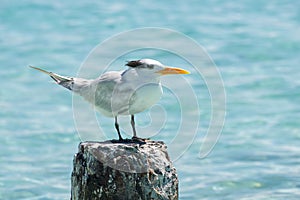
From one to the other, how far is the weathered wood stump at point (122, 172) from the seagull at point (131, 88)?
0.32 m

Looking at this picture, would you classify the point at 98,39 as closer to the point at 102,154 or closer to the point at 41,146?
the point at 41,146

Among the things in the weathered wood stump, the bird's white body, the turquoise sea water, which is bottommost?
the weathered wood stump

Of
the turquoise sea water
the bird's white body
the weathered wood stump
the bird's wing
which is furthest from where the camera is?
the turquoise sea water

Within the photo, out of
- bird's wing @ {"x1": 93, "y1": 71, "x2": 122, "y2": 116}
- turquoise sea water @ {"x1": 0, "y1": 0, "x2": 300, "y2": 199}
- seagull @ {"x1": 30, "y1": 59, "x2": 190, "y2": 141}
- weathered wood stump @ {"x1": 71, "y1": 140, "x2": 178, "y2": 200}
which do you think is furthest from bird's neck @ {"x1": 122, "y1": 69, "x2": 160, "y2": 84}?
turquoise sea water @ {"x1": 0, "y1": 0, "x2": 300, "y2": 199}

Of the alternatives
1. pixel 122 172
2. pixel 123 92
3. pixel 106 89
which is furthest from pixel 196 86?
pixel 122 172

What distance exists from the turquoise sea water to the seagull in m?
3.93

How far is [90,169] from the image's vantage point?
18.5 feet

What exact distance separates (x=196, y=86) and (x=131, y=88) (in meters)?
8.93

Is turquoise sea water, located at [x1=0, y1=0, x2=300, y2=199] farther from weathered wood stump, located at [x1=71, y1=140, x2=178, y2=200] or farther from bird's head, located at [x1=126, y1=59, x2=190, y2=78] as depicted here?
bird's head, located at [x1=126, y1=59, x2=190, y2=78]

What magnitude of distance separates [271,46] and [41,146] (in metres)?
7.19

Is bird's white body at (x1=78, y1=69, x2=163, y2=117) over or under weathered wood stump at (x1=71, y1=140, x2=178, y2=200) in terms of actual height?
over

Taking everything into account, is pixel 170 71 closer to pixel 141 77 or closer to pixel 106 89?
pixel 141 77

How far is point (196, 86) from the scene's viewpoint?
48.1 feet

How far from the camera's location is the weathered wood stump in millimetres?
5594
